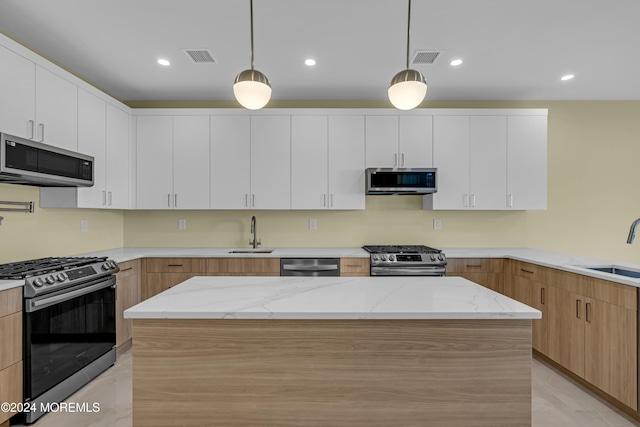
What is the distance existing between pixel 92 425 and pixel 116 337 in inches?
37.5

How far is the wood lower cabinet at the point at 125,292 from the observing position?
3008mm

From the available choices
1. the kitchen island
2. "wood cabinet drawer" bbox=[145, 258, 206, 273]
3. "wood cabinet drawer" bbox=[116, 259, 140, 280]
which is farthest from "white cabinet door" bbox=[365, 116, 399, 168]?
"wood cabinet drawer" bbox=[116, 259, 140, 280]

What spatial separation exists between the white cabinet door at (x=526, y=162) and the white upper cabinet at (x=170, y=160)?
337 centimetres

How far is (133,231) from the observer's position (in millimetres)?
4051

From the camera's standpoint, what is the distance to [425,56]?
9.50ft

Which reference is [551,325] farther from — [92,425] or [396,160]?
[92,425]

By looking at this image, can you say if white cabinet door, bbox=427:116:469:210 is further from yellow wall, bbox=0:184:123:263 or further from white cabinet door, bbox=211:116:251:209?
yellow wall, bbox=0:184:123:263

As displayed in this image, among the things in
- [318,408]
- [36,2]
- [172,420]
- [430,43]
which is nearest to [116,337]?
[172,420]

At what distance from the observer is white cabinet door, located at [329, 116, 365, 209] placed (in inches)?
146

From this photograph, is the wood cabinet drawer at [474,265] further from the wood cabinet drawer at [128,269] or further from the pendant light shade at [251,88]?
the wood cabinet drawer at [128,269]

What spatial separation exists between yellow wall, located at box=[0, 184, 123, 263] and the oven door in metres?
0.68

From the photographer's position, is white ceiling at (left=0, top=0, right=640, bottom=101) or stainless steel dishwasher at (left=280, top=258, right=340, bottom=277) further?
stainless steel dishwasher at (left=280, top=258, right=340, bottom=277)

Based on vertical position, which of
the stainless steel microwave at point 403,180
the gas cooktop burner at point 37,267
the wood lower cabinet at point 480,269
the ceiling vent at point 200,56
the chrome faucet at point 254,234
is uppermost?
the ceiling vent at point 200,56

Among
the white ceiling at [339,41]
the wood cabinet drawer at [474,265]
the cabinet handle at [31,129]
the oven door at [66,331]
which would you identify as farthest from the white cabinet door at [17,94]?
the wood cabinet drawer at [474,265]
